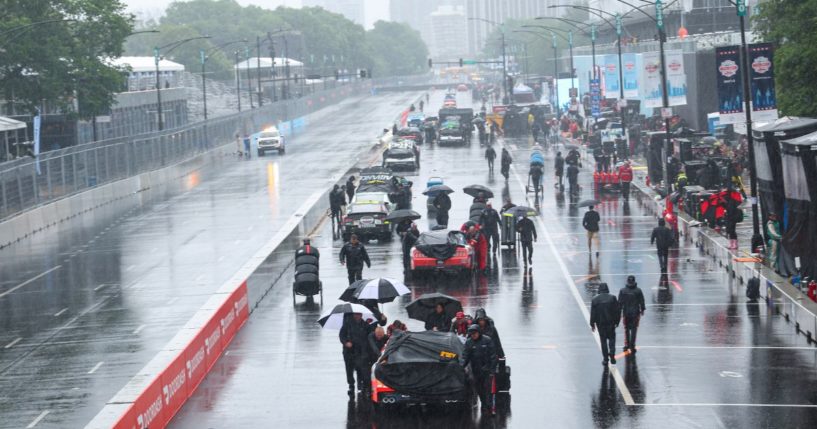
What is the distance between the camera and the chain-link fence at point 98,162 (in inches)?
1960

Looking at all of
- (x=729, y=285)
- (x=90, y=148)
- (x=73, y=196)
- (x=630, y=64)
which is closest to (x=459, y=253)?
(x=729, y=285)

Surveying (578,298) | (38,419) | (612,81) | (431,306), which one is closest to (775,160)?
(578,298)

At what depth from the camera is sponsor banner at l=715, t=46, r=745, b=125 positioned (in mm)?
38281

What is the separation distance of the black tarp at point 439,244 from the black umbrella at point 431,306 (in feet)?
31.9

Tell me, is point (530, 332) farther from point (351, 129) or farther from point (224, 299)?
point (351, 129)

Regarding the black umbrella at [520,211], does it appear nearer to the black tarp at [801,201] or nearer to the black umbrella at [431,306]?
the black tarp at [801,201]

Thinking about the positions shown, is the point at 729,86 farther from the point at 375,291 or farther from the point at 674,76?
the point at 674,76

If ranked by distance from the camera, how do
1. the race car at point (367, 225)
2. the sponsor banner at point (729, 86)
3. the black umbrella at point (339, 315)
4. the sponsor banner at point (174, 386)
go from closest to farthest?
the sponsor banner at point (174, 386) → the black umbrella at point (339, 315) → the sponsor banner at point (729, 86) → the race car at point (367, 225)

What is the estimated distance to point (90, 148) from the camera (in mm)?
61344

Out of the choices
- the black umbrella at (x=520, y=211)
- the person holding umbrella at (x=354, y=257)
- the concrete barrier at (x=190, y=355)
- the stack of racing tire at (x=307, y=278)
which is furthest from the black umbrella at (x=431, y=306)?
the black umbrella at (x=520, y=211)

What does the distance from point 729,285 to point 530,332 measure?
7140mm

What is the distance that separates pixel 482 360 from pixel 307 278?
12.0m

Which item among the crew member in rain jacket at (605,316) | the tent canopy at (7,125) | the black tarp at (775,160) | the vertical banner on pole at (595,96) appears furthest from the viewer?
the vertical banner on pole at (595,96)

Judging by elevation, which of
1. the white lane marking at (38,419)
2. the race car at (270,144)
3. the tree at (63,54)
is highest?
the tree at (63,54)
